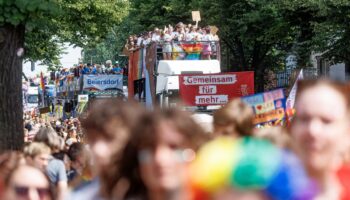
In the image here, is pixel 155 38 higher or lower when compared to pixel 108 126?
higher

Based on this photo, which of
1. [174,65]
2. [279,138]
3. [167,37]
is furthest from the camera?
[167,37]

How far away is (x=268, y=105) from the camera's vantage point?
24.4ft

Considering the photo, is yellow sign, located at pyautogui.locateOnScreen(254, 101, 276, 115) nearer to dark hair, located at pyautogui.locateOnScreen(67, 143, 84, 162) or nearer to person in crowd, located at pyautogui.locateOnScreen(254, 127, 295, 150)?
dark hair, located at pyautogui.locateOnScreen(67, 143, 84, 162)

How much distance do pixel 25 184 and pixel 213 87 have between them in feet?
61.7

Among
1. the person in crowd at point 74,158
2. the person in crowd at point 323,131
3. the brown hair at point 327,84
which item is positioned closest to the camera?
the person in crowd at point 323,131

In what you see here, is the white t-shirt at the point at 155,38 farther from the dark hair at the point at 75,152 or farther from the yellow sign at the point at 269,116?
the yellow sign at the point at 269,116

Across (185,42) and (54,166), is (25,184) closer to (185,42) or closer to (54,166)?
(54,166)

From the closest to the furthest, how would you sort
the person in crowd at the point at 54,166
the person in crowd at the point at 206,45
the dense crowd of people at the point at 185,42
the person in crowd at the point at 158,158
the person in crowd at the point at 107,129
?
the person in crowd at the point at 158,158 → the person in crowd at the point at 107,129 → the person in crowd at the point at 54,166 → the dense crowd of people at the point at 185,42 → the person in crowd at the point at 206,45

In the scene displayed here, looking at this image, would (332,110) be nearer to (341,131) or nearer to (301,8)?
(341,131)

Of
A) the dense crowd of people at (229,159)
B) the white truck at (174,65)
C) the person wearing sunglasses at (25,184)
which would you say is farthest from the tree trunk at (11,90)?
the white truck at (174,65)

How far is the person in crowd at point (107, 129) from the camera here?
2945mm

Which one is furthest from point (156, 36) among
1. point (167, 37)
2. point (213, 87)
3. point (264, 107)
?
point (264, 107)

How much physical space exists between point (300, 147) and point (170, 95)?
1965cm

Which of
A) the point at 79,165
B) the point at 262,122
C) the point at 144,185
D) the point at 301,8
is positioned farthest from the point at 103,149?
the point at 301,8
